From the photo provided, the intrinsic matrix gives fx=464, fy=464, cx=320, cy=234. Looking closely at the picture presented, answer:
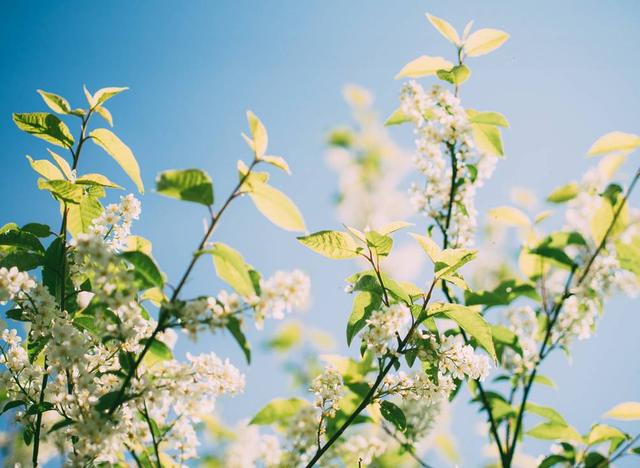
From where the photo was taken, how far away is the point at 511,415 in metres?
2.78

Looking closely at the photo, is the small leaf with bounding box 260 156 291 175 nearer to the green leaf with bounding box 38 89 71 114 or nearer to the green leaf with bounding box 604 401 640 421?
the green leaf with bounding box 38 89 71 114

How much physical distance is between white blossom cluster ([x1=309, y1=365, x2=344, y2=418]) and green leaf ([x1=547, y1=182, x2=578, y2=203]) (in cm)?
212

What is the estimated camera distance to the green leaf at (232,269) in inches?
56.9

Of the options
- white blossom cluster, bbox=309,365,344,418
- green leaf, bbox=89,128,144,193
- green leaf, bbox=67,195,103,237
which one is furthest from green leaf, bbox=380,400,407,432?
green leaf, bbox=67,195,103,237

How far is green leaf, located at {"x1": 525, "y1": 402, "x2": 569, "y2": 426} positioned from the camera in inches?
105

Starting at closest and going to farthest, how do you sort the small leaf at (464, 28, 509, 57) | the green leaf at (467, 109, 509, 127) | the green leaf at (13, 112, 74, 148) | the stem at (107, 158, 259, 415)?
the stem at (107, 158, 259, 415), the green leaf at (13, 112, 74, 148), the green leaf at (467, 109, 509, 127), the small leaf at (464, 28, 509, 57)

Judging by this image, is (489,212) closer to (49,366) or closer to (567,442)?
(567,442)

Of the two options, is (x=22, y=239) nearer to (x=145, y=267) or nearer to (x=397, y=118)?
(x=145, y=267)

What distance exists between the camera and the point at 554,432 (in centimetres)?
268

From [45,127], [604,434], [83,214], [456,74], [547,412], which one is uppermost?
[456,74]

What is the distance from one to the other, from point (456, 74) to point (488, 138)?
410mm

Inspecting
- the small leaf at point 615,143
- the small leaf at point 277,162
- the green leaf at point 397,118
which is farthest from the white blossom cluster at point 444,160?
the small leaf at point 277,162

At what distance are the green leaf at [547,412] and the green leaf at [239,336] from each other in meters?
2.03

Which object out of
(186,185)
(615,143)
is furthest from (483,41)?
(186,185)
